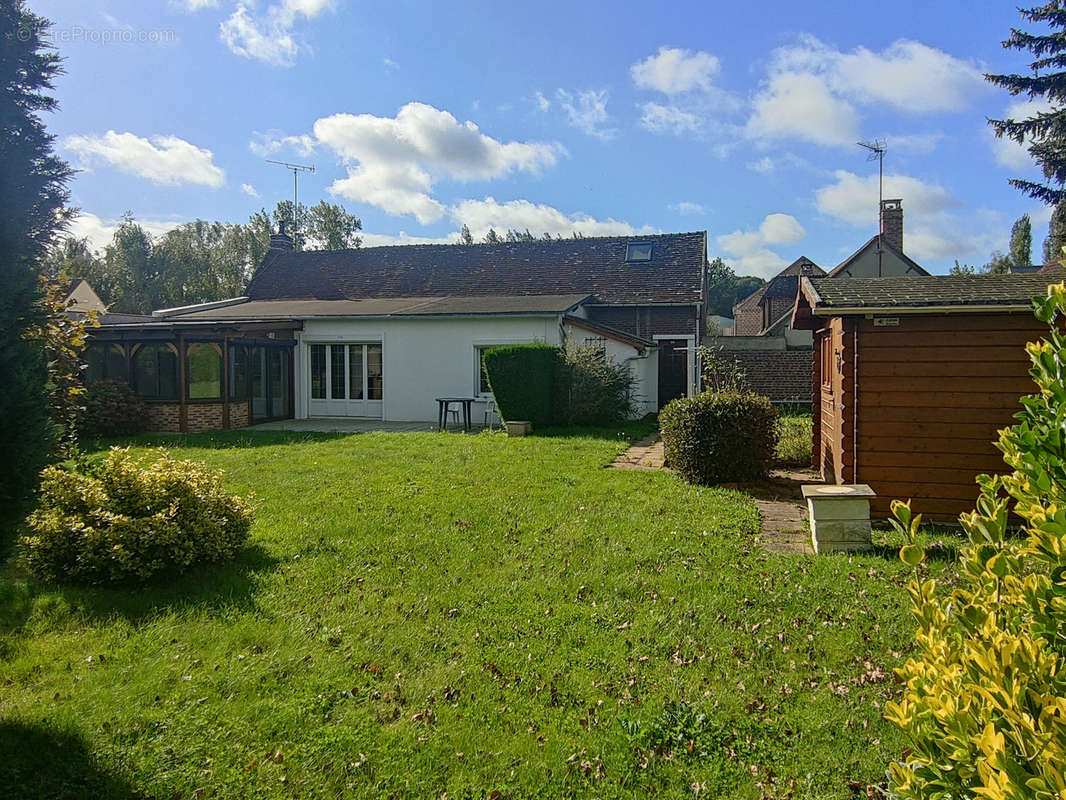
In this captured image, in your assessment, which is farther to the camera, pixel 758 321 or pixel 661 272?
pixel 758 321

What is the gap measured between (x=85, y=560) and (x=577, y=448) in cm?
858

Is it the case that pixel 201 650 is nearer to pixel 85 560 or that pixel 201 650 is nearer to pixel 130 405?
pixel 85 560

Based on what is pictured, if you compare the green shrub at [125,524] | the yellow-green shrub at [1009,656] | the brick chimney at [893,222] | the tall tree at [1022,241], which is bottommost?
the green shrub at [125,524]

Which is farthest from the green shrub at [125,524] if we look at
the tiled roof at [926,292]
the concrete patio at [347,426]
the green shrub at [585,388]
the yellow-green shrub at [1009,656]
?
the green shrub at [585,388]

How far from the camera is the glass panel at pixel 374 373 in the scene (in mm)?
19141

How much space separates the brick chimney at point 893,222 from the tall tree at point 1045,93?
6.75 meters

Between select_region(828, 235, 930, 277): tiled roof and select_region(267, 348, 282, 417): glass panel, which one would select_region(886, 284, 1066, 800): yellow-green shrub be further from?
select_region(828, 235, 930, 277): tiled roof

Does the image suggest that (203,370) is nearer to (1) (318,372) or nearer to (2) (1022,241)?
(1) (318,372)

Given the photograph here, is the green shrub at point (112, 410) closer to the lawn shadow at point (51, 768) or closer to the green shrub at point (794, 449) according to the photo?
the lawn shadow at point (51, 768)

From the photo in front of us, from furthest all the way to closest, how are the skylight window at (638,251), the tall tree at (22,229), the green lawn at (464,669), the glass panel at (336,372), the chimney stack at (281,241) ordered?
1. the chimney stack at (281,241)
2. the skylight window at (638,251)
3. the glass panel at (336,372)
4. the tall tree at (22,229)
5. the green lawn at (464,669)

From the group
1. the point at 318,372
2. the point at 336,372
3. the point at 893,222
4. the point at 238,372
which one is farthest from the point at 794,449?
the point at 893,222

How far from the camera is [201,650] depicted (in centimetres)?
438

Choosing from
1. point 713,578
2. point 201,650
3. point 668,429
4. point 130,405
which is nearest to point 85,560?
point 201,650

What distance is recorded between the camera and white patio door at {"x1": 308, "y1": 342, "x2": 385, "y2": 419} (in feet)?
63.0
